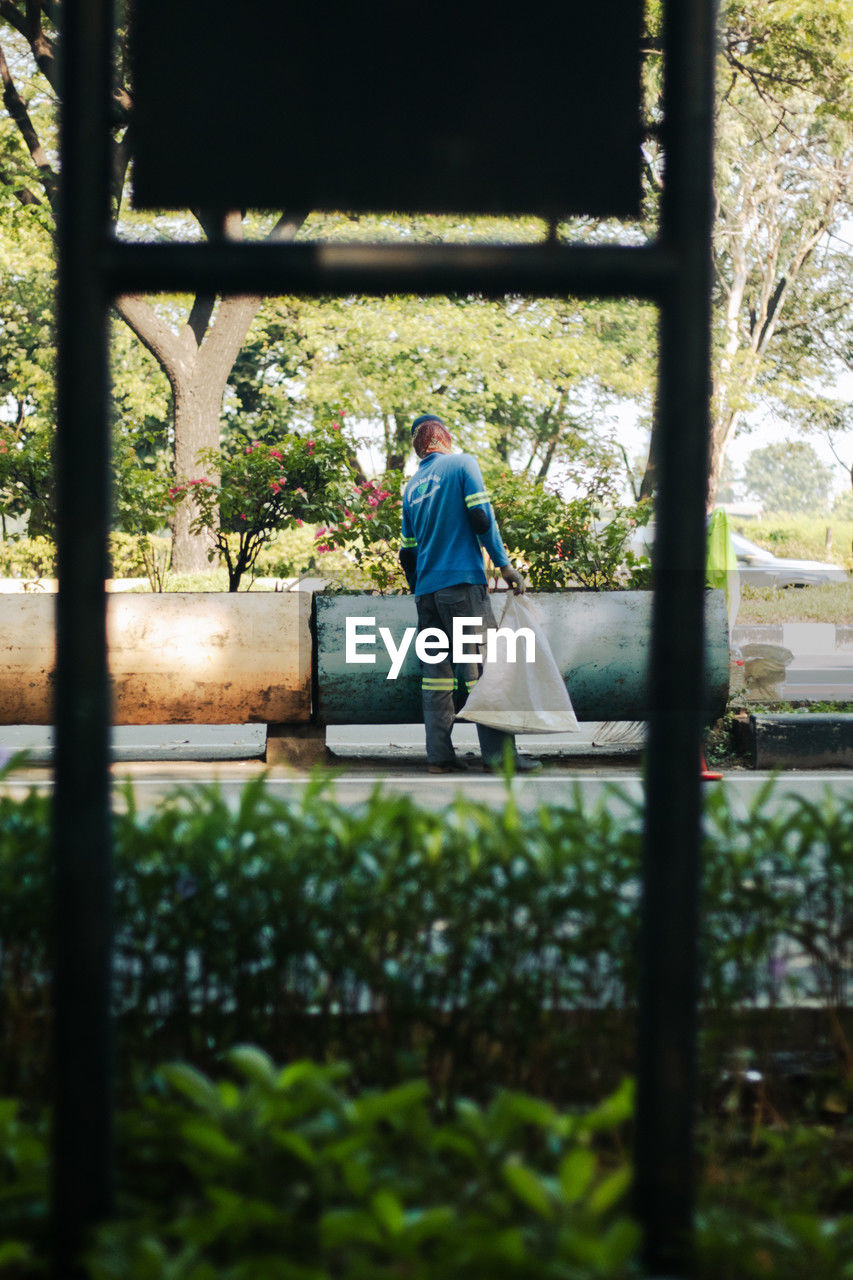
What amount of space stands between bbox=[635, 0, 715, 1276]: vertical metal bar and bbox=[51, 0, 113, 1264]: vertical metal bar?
2.69 feet

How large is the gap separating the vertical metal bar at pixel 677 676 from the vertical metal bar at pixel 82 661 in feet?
2.69

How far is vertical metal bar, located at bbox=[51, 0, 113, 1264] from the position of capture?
182 centimetres

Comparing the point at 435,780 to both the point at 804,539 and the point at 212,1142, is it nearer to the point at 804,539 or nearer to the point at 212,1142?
the point at 212,1142

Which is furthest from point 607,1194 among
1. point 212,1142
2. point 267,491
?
point 267,491

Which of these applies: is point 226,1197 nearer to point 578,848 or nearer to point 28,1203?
point 28,1203

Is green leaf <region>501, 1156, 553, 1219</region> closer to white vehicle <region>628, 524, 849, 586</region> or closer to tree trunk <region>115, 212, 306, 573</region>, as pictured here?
tree trunk <region>115, 212, 306, 573</region>

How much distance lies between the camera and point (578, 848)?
250cm

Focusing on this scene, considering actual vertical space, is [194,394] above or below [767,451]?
below

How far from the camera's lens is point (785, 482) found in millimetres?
118688

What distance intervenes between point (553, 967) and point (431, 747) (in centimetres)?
556

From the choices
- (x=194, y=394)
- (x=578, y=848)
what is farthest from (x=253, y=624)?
(x=194, y=394)

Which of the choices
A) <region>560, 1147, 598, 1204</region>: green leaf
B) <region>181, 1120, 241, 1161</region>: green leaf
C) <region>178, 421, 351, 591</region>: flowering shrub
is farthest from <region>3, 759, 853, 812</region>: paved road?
<region>560, 1147, 598, 1204</region>: green leaf

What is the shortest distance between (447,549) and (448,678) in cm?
82

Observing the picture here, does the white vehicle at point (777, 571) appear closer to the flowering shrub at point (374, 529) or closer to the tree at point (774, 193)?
the tree at point (774, 193)
